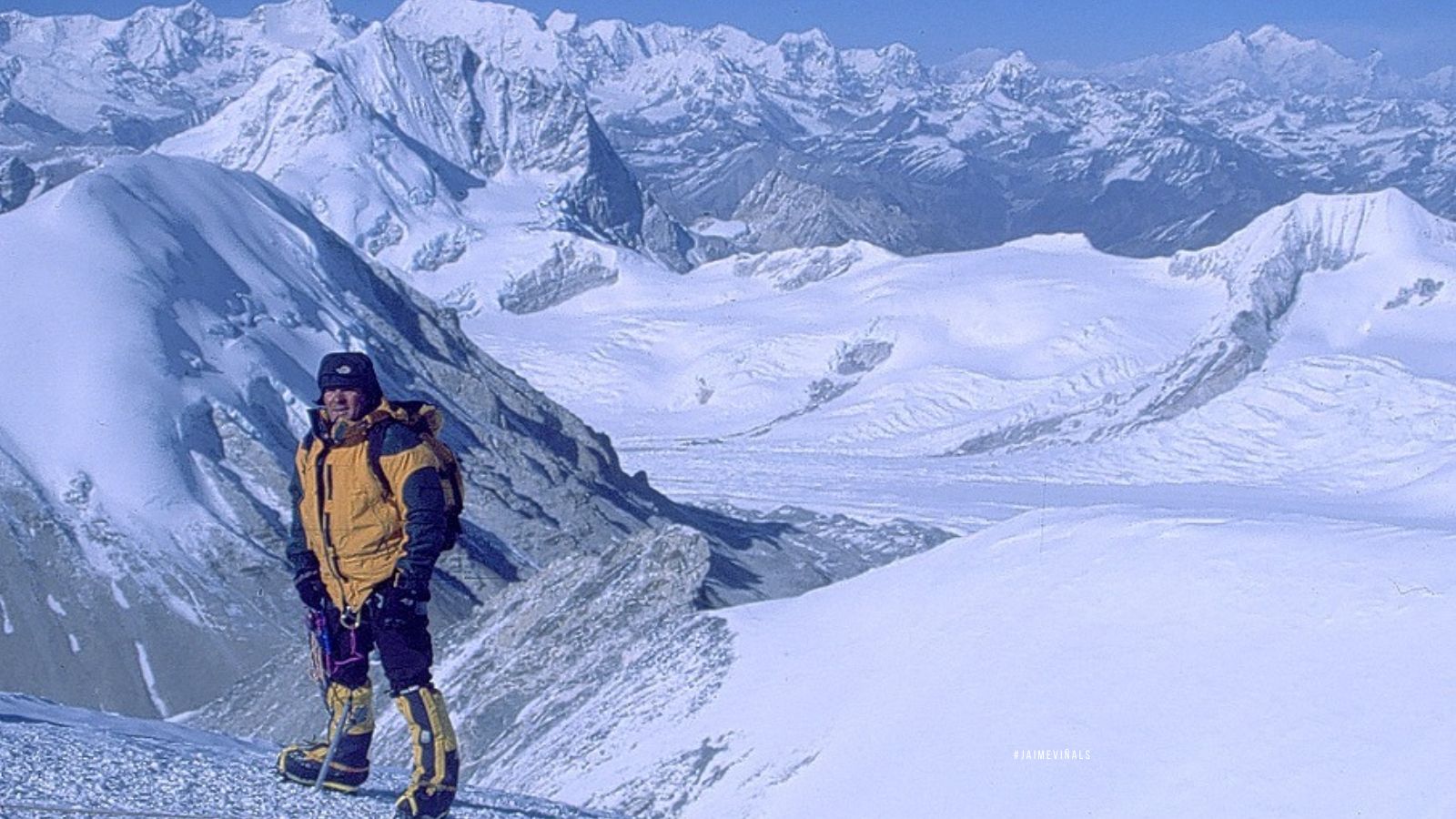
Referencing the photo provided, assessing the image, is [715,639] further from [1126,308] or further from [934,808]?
[1126,308]

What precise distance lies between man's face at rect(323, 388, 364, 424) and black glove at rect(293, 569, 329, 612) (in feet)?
3.15

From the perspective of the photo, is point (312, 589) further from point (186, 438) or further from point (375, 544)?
point (186, 438)

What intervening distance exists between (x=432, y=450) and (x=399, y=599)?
84 centimetres

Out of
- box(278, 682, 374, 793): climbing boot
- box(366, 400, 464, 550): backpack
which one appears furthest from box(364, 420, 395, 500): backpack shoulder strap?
box(278, 682, 374, 793): climbing boot

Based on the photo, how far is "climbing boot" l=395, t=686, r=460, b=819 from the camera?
9617mm

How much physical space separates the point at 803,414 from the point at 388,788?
323 ft

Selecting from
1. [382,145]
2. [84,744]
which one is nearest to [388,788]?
[84,744]

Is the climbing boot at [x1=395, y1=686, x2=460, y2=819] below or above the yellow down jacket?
below

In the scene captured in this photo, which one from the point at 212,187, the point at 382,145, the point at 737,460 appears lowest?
the point at 737,460

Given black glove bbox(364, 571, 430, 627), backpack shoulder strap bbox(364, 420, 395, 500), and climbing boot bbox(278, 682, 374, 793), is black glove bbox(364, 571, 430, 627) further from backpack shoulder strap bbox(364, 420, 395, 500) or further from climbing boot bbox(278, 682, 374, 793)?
climbing boot bbox(278, 682, 374, 793)

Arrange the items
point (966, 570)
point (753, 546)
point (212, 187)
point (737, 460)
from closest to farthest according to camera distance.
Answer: point (966, 570) < point (753, 546) < point (212, 187) < point (737, 460)

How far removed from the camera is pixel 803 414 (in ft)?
357

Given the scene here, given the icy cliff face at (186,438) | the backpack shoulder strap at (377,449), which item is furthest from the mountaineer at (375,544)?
the icy cliff face at (186,438)

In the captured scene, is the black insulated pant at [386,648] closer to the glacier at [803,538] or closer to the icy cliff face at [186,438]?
the glacier at [803,538]
